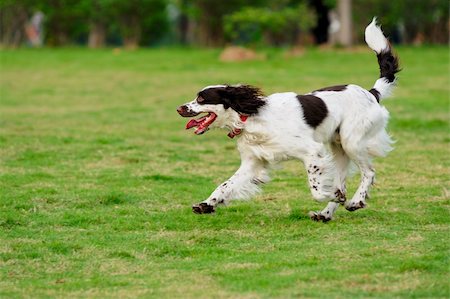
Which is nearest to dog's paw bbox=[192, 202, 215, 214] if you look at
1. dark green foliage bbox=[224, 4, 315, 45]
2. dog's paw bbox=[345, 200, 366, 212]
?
dog's paw bbox=[345, 200, 366, 212]

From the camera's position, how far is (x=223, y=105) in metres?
9.69

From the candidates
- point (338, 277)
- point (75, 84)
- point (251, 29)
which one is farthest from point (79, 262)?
point (251, 29)

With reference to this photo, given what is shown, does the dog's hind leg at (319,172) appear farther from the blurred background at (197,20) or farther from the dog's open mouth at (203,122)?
the blurred background at (197,20)

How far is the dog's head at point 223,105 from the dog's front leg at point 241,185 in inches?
16.7

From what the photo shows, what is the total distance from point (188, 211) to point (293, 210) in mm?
1036

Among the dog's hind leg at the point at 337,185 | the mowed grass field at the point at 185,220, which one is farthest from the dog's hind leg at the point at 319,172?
the mowed grass field at the point at 185,220

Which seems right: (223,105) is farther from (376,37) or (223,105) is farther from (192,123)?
(376,37)

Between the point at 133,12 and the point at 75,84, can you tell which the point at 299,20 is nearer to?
the point at 75,84

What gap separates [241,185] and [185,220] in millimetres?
632

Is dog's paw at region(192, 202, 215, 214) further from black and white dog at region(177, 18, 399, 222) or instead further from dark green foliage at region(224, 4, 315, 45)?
dark green foliage at region(224, 4, 315, 45)

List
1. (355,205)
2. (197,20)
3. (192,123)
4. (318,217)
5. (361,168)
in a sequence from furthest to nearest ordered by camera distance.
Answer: (197,20), (361,168), (355,205), (318,217), (192,123)

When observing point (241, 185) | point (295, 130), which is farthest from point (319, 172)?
point (241, 185)

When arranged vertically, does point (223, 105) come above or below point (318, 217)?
above

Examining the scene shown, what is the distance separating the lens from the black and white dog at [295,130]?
378 inches
